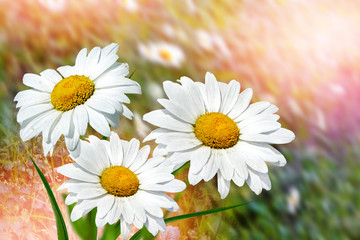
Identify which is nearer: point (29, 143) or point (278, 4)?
point (29, 143)

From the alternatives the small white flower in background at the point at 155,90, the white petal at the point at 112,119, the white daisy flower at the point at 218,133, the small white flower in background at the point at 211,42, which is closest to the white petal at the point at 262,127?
the white daisy flower at the point at 218,133

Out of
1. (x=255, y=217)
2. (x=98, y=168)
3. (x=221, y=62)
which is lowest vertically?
(x=255, y=217)

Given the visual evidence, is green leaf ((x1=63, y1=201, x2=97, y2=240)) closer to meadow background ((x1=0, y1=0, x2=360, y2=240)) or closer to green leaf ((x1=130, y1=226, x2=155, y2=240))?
green leaf ((x1=130, y1=226, x2=155, y2=240))

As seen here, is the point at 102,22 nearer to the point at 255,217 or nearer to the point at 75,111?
the point at 255,217

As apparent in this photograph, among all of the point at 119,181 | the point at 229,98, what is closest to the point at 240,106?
the point at 229,98

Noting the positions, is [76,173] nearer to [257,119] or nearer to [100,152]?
[100,152]

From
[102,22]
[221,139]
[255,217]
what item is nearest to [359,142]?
[255,217]

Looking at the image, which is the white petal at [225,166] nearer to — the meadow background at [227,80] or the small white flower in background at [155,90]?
the meadow background at [227,80]

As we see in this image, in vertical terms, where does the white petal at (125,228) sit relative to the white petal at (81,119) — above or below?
below
